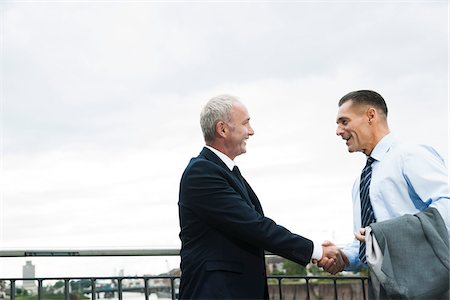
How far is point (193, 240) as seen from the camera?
3594 mm

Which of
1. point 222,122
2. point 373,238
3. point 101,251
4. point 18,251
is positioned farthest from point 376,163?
point 18,251

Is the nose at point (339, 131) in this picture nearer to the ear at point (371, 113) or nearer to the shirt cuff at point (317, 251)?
the ear at point (371, 113)

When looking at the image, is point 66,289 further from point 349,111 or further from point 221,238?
point 349,111

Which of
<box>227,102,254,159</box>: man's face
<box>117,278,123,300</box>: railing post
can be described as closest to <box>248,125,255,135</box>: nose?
<box>227,102,254,159</box>: man's face

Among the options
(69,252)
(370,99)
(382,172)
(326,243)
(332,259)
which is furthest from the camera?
(69,252)

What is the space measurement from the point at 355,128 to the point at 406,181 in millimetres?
445

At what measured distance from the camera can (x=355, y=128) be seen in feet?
12.8

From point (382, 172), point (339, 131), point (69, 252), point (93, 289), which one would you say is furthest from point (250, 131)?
point (93, 289)

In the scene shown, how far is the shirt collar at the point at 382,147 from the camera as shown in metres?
3.82

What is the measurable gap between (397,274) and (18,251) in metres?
2.64

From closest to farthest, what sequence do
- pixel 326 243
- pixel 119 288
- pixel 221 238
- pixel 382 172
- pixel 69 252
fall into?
pixel 221 238 < pixel 382 172 < pixel 326 243 < pixel 69 252 < pixel 119 288

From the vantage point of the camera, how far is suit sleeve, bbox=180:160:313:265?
357 centimetres

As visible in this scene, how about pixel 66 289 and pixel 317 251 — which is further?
pixel 66 289

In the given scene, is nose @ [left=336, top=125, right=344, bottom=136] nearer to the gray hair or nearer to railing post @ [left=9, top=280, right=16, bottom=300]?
the gray hair
